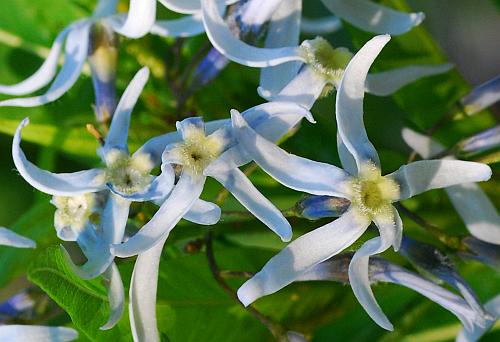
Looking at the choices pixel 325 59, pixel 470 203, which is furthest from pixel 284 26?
pixel 470 203

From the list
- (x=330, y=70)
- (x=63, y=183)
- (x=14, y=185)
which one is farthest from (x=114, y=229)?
(x=14, y=185)

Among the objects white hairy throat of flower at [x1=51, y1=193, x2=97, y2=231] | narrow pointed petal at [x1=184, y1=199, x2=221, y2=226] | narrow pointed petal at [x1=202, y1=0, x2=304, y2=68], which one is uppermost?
narrow pointed petal at [x1=202, y1=0, x2=304, y2=68]

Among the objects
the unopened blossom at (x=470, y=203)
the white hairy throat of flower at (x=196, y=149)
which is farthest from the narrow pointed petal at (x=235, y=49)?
the unopened blossom at (x=470, y=203)

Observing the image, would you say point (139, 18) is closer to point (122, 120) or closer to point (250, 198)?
point (122, 120)

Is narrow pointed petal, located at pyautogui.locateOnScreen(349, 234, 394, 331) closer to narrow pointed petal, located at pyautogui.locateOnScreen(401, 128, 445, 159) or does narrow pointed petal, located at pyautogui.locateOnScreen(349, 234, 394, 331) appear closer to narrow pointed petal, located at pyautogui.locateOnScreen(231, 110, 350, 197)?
narrow pointed petal, located at pyautogui.locateOnScreen(231, 110, 350, 197)

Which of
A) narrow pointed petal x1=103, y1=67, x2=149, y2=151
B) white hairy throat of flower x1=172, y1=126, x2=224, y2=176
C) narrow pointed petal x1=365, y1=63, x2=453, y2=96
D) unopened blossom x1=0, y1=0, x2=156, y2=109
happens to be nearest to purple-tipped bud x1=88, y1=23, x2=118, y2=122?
unopened blossom x1=0, y1=0, x2=156, y2=109
